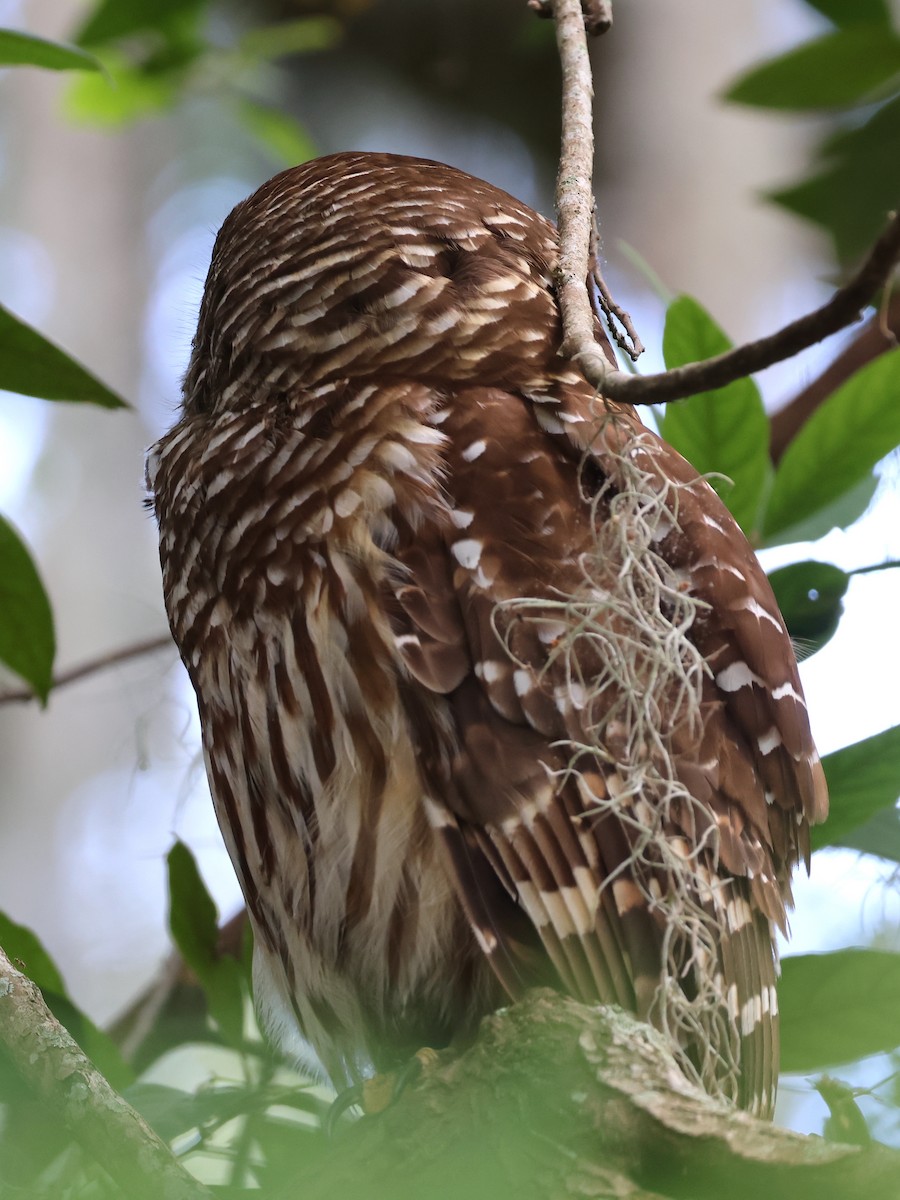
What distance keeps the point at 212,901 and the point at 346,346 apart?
0.71 metres

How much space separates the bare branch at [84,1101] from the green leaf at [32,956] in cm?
48

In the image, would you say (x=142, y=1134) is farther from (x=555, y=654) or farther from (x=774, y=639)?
(x=774, y=639)

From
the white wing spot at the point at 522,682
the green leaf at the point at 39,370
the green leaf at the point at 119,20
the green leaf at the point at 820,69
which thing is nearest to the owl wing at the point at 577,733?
the white wing spot at the point at 522,682

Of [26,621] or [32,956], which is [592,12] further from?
[32,956]

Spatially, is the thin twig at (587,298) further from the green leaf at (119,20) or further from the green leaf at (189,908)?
the green leaf at (119,20)

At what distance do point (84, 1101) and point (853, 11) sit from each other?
1964mm

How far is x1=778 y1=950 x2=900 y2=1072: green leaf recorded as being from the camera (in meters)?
1.48

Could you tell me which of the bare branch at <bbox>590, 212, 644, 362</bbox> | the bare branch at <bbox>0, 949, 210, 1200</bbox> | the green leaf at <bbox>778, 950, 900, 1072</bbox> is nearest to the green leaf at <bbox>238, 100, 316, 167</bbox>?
the bare branch at <bbox>590, 212, 644, 362</bbox>

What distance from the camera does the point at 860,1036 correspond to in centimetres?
148

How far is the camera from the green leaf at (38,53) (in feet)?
4.96

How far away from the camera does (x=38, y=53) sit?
5.02 feet

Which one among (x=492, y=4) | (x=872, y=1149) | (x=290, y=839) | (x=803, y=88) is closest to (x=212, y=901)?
(x=290, y=839)

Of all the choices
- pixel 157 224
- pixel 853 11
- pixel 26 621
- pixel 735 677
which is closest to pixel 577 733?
pixel 735 677

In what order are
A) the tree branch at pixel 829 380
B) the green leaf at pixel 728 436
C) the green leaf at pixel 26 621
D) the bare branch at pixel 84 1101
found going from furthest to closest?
the tree branch at pixel 829 380, the green leaf at pixel 728 436, the green leaf at pixel 26 621, the bare branch at pixel 84 1101
